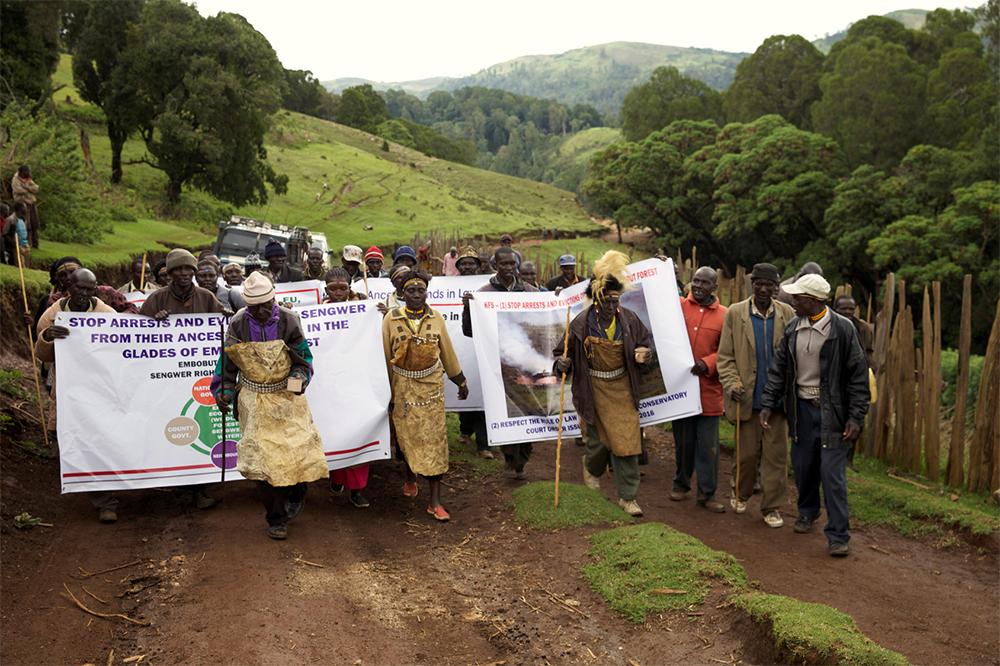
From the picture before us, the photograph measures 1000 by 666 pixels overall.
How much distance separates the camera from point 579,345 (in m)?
8.01

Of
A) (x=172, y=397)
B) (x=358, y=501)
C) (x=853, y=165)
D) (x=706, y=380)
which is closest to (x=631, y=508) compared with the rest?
(x=706, y=380)

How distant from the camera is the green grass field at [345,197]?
38438mm

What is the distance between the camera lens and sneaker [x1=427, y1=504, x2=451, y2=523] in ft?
26.1

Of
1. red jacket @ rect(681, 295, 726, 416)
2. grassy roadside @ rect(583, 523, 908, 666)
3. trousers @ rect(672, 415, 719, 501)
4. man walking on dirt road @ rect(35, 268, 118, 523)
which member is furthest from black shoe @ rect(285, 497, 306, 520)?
red jacket @ rect(681, 295, 726, 416)

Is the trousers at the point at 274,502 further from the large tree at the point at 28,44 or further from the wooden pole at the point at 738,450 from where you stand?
the large tree at the point at 28,44

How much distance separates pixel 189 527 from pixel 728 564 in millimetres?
4165

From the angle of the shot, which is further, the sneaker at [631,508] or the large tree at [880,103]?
the large tree at [880,103]

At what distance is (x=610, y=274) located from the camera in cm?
777

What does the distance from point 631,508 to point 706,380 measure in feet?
4.59

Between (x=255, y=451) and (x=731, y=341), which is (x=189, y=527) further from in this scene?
(x=731, y=341)

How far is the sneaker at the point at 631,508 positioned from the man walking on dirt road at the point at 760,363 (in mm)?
1159

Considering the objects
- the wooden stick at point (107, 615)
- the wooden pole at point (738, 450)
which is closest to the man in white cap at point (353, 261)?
the wooden pole at point (738, 450)

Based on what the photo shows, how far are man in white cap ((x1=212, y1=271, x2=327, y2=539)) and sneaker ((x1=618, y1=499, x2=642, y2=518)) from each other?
2736 mm

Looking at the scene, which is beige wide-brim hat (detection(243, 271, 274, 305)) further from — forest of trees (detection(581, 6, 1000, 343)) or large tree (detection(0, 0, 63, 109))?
large tree (detection(0, 0, 63, 109))
